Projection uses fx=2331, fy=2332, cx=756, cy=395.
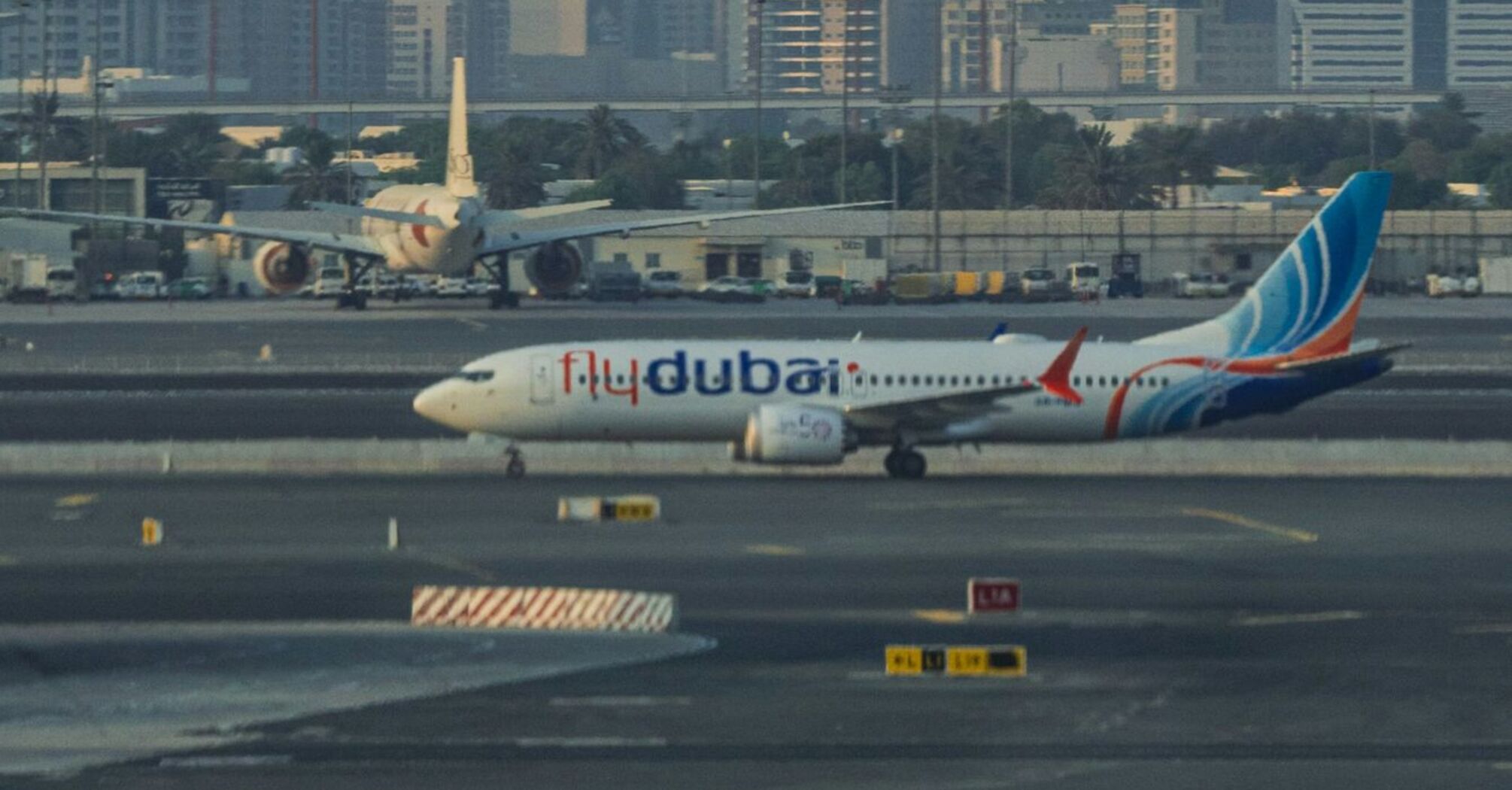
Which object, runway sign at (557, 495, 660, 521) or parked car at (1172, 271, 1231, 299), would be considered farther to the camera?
parked car at (1172, 271, 1231, 299)

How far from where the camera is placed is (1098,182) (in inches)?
6467

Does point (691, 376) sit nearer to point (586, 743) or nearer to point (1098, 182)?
point (586, 743)

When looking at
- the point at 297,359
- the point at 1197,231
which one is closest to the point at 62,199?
the point at 1197,231

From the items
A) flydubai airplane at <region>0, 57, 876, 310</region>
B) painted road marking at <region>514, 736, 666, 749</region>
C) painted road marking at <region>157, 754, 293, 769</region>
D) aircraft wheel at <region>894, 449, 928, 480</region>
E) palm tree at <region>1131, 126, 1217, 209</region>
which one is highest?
palm tree at <region>1131, 126, 1217, 209</region>

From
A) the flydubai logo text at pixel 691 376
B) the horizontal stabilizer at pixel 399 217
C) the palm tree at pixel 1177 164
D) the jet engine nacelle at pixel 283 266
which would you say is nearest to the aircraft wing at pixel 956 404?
the flydubai logo text at pixel 691 376

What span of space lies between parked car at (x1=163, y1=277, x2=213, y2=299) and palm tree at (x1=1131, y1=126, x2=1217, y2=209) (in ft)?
240

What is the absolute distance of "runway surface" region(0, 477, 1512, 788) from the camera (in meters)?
23.9

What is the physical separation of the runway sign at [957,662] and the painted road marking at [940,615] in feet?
10.9

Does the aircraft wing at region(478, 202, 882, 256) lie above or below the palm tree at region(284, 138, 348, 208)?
below

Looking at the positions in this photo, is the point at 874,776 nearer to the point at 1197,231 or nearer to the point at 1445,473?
the point at 1445,473

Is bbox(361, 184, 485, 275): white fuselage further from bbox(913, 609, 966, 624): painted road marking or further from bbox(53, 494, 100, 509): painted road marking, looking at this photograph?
bbox(913, 609, 966, 624): painted road marking

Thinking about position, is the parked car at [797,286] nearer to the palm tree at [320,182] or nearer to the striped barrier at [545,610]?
the palm tree at [320,182]

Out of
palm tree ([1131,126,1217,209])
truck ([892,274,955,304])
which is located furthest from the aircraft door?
palm tree ([1131,126,1217,209])

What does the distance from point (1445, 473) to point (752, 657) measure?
2463cm
